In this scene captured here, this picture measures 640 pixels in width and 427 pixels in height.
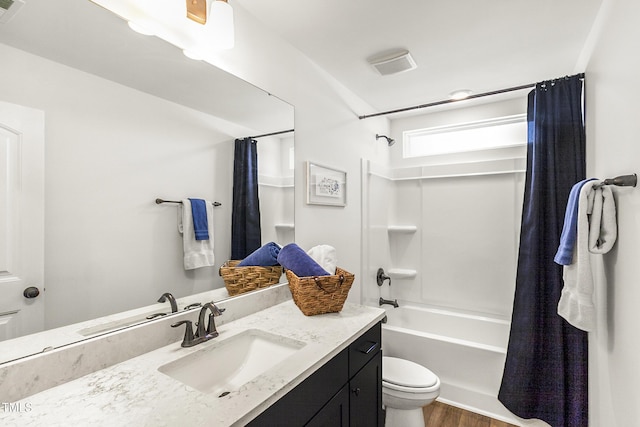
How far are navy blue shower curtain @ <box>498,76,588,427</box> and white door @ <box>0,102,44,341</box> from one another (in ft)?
8.43

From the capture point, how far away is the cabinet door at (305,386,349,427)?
1.02m

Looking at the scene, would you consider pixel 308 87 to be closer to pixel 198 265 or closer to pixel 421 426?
pixel 198 265

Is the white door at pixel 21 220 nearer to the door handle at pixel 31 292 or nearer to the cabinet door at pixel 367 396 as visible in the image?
the door handle at pixel 31 292

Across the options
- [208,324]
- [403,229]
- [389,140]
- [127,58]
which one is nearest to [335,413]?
[208,324]

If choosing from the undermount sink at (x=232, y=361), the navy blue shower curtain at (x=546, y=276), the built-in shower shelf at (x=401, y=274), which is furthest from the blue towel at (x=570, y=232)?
the built-in shower shelf at (x=401, y=274)

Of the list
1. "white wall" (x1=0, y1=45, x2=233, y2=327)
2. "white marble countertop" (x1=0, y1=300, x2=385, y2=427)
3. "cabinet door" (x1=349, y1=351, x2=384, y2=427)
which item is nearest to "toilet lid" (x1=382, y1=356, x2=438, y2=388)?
"cabinet door" (x1=349, y1=351, x2=384, y2=427)

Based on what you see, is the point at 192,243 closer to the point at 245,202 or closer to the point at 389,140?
the point at 245,202

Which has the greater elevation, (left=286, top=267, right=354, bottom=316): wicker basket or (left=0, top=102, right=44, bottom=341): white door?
(left=0, top=102, right=44, bottom=341): white door

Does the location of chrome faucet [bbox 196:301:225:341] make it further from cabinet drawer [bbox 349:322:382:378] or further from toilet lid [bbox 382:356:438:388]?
toilet lid [bbox 382:356:438:388]

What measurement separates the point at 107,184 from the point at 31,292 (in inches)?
14.8

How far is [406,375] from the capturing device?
198cm

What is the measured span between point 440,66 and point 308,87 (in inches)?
37.2

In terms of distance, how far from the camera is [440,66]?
2.13m

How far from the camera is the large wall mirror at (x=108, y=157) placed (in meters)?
0.87
